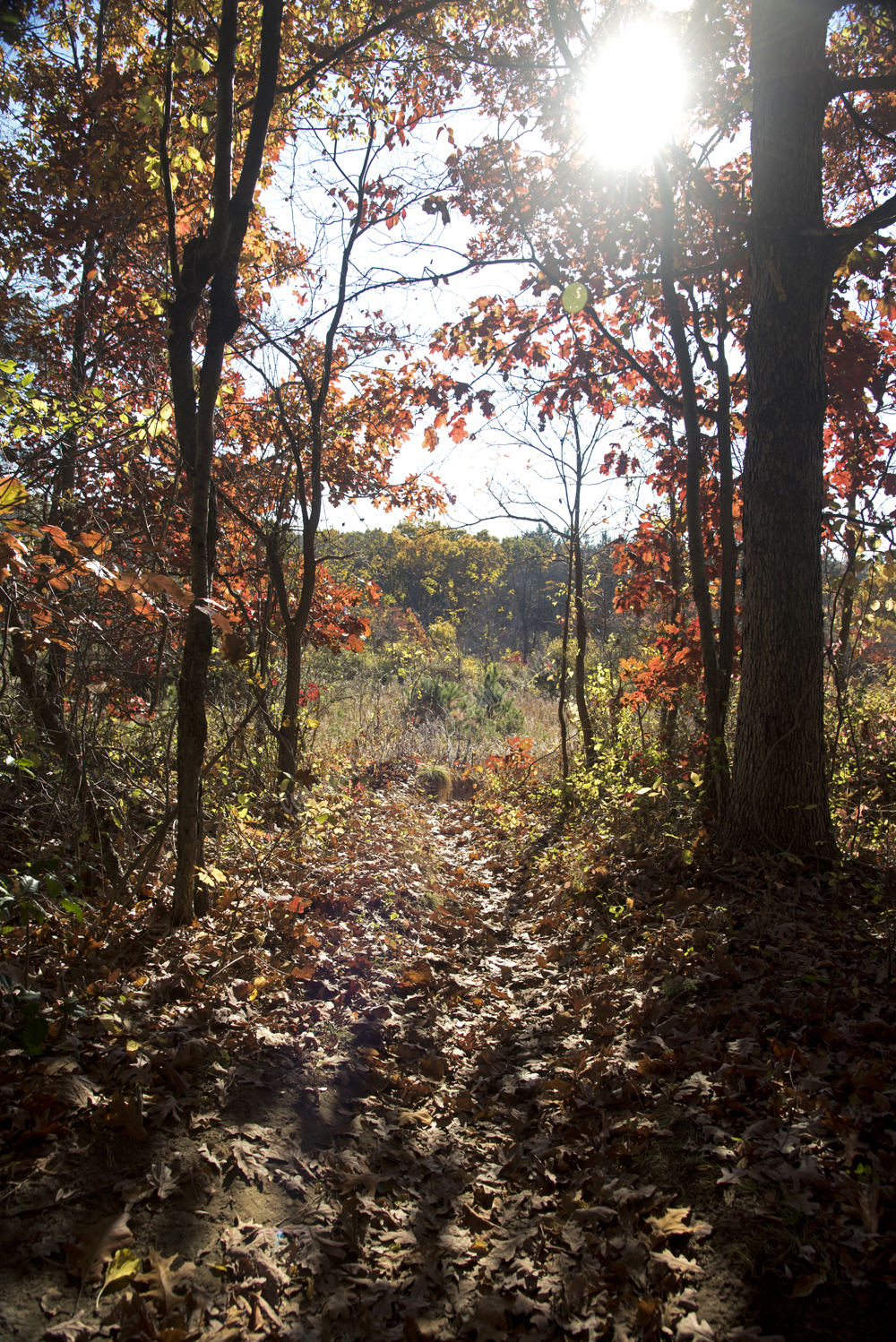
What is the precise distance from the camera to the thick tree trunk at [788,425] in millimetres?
4031

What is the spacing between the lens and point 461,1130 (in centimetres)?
265

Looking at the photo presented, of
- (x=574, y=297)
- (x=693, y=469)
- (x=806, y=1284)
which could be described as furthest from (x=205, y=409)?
(x=806, y=1284)

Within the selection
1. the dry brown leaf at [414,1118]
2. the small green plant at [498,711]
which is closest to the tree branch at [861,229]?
the dry brown leaf at [414,1118]

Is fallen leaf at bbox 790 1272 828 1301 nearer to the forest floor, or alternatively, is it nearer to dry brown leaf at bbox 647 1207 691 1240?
the forest floor

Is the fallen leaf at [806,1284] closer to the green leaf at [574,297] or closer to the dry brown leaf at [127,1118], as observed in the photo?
the dry brown leaf at [127,1118]

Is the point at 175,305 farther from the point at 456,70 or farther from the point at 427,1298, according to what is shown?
the point at 427,1298

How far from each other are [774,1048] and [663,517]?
6553mm

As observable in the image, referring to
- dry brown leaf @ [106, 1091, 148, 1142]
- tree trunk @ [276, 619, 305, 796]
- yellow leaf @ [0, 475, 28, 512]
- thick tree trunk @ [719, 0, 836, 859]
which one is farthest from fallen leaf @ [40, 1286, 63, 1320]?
tree trunk @ [276, 619, 305, 796]

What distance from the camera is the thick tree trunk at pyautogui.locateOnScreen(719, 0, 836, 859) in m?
4.03

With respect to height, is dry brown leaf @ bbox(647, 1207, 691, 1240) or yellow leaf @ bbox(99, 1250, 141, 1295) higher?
yellow leaf @ bbox(99, 1250, 141, 1295)

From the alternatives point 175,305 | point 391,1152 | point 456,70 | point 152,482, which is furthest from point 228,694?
point 456,70

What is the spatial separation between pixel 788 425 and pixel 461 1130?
418 centimetres

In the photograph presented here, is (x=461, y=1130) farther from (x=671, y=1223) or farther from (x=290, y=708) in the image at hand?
(x=290, y=708)

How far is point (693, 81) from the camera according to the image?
568cm
